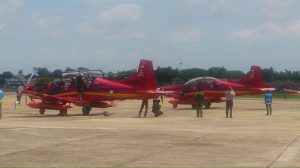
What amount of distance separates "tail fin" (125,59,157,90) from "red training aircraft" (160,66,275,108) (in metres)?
11.5

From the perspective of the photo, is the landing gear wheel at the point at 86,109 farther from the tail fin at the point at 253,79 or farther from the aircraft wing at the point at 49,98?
the tail fin at the point at 253,79

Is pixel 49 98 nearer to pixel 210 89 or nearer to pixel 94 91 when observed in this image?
pixel 94 91

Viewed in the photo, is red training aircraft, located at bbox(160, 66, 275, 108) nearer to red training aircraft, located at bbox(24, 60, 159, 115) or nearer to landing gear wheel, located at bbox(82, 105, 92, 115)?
red training aircraft, located at bbox(24, 60, 159, 115)

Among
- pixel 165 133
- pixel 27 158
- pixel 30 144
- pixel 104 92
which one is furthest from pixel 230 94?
pixel 27 158

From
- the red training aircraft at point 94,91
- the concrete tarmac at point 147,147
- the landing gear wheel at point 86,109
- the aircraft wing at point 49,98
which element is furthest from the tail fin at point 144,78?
the concrete tarmac at point 147,147

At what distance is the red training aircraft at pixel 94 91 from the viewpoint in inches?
1303

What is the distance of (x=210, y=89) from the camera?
4612cm

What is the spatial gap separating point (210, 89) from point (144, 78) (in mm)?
13844

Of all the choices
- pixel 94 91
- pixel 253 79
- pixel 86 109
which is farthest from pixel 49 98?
pixel 253 79

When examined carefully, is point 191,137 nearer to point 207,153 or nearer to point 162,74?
point 207,153

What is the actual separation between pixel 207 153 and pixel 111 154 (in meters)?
2.24

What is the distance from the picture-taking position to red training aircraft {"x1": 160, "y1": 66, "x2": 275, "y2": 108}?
149ft

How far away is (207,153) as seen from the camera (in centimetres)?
1440

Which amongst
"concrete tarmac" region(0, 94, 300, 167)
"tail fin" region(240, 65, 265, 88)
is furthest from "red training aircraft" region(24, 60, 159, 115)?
"tail fin" region(240, 65, 265, 88)
